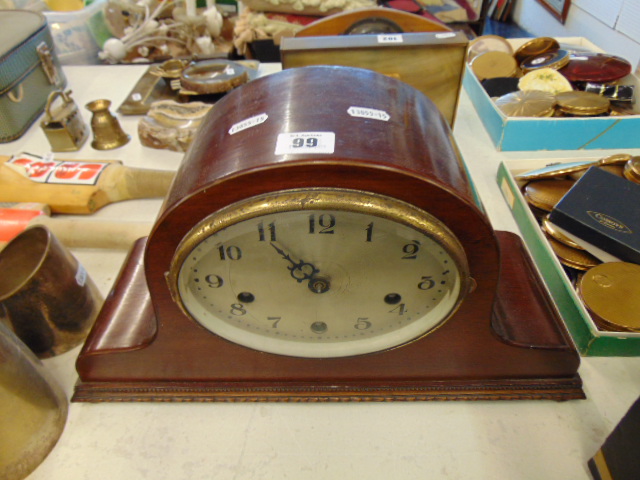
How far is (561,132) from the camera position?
4.74 feet

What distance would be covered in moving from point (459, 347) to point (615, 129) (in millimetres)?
1025

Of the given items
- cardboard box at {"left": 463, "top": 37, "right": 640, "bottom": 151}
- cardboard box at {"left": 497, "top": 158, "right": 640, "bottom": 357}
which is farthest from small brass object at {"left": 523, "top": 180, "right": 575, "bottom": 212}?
cardboard box at {"left": 463, "top": 37, "right": 640, "bottom": 151}

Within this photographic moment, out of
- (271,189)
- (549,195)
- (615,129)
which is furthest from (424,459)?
(615,129)

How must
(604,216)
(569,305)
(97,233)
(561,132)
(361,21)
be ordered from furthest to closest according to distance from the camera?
1. (361,21)
2. (561,132)
3. (97,233)
4. (604,216)
5. (569,305)

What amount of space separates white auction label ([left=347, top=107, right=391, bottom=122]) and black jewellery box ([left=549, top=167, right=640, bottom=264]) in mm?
553

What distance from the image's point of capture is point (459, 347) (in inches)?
32.1

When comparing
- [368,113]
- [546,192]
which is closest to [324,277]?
[368,113]

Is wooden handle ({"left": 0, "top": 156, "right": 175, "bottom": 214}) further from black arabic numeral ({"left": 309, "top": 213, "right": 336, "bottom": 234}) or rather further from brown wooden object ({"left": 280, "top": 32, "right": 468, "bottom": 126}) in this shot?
black arabic numeral ({"left": 309, "top": 213, "right": 336, "bottom": 234})

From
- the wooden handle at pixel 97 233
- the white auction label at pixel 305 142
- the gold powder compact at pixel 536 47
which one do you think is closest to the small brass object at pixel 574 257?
the white auction label at pixel 305 142

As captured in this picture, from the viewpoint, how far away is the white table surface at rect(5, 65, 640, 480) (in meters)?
0.78

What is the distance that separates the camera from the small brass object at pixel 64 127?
1.49 metres

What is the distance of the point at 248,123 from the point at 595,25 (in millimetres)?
2962

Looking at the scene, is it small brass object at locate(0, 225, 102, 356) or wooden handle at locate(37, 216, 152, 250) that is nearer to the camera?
small brass object at locate(0, 225, 102, 356)

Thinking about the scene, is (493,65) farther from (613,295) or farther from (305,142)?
(305,142)
